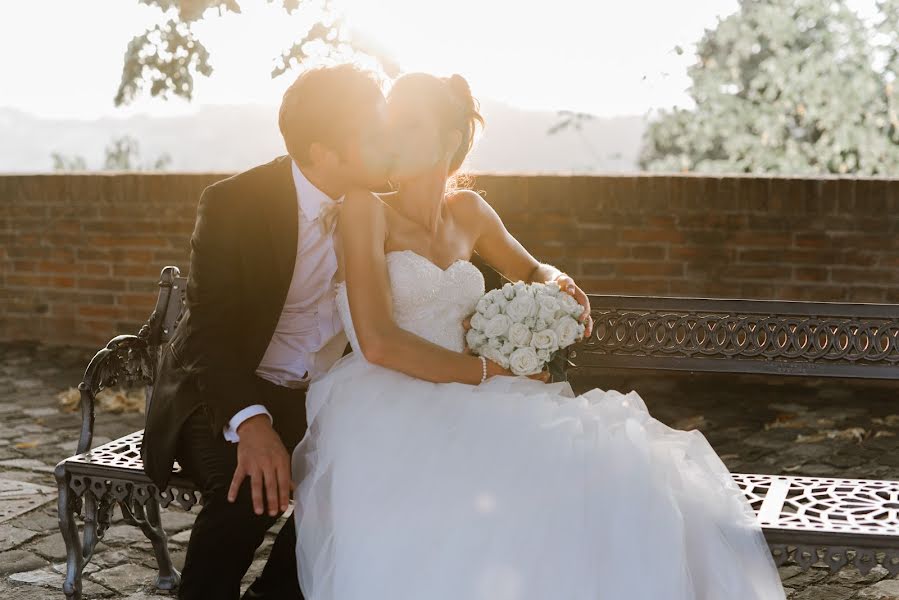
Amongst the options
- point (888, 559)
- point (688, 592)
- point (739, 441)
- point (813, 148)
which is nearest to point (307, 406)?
point (688, 592)

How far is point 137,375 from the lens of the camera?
12.5 ft

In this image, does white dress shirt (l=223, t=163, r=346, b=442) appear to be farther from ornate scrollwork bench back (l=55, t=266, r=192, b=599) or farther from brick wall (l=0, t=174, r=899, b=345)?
brick wall (l=0, t=174, r=899, b=345)

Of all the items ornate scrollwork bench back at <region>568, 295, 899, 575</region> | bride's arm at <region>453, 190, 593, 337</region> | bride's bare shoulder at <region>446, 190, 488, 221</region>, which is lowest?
ornate scrollwork bench back at <region>568, 295, 899, 575</region>

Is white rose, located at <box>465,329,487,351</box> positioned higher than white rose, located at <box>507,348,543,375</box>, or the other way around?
white rose, located at <box>465,329,487,351</box>

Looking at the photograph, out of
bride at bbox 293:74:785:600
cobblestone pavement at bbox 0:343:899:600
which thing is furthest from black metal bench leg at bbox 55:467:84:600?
bride at bbox 293:74:785:600

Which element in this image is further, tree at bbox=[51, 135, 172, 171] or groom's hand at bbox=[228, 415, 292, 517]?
tree at bbox=[51, 135, 172, 171]

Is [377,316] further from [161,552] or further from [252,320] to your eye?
[161,552]

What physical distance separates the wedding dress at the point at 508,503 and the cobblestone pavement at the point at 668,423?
1.20 metres

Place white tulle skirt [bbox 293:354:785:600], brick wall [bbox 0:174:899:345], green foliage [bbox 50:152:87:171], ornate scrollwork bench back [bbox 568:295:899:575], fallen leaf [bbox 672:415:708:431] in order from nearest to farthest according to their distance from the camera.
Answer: white tulle skirt [bbox 293:354:785:600] < ornate scrollwork bench back [bbox 568:295:899:575] < fallen leaf [bbox 672:415:708:431] < brick wall [bbox 0:174:899:345] < green foliage [bbox 50:152:87:171]

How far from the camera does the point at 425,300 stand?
10.8 feet

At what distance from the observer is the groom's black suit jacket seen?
9.89 feet

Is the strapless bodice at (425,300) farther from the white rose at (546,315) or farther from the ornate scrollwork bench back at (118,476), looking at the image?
the ornate scrollwork bench back at (118,476)

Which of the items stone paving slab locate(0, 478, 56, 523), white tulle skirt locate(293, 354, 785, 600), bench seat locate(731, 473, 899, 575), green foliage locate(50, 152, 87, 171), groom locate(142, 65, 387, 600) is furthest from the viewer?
green foliage locate(50, 152, 87, 171)

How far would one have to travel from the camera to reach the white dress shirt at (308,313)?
3234 millimetres
